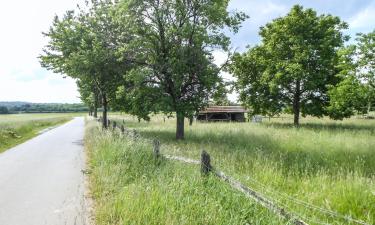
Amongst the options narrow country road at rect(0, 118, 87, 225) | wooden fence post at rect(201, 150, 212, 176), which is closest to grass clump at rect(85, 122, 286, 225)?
wooden fence post at rect(201, 150, 212, 176)

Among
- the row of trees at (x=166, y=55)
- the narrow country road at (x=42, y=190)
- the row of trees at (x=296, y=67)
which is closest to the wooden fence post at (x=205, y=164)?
the narrow country road at (x=42, y=190)

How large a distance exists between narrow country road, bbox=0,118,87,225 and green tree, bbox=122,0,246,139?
6808 mm

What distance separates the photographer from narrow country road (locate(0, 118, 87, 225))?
283 inches

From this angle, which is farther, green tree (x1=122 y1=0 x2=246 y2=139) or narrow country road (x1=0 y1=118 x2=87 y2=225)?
green tree (x1=122 y1=0 x2=246 y2=139)

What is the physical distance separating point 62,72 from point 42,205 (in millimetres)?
22544

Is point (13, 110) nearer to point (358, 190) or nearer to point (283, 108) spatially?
point (283, 108)

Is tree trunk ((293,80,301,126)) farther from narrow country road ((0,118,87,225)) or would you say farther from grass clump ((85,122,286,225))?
grass clump ((85,122,286,225))

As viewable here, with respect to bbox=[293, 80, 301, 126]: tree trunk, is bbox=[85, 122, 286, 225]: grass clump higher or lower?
lower

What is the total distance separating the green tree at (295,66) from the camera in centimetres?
3148

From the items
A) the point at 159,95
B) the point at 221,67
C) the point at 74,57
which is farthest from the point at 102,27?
the point at 221,67

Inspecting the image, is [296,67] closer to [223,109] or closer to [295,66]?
[295,66]

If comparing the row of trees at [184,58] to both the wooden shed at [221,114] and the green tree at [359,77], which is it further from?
the wooden shed at [221,114]

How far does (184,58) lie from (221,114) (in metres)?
40.9

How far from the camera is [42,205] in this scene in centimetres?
809
